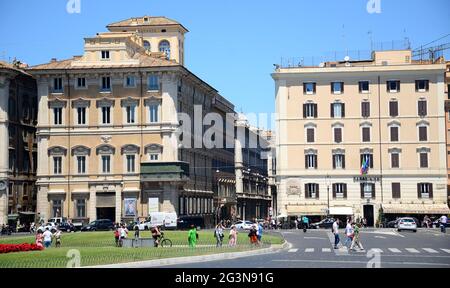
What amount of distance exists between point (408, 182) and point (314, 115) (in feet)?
41.0

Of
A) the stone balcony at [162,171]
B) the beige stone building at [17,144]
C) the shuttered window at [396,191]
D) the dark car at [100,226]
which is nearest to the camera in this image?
the dark car at [100,226]

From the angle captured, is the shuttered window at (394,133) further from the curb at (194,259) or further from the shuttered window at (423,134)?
the curb at (194,259)

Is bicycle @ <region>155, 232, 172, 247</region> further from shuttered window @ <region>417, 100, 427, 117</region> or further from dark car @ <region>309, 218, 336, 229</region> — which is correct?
shuttered window @ <region>417, 100, 427, 117</region>

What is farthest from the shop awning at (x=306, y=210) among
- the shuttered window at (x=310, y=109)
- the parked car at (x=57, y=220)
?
the parked car at (x=57, y=220)

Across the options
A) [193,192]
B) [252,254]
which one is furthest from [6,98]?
[252,254]

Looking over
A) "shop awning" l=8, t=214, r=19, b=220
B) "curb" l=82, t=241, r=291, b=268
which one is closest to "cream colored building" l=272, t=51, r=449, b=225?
"shop awning" l=8, t=214, r=19, b=220

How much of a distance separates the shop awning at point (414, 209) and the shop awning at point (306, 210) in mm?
6646

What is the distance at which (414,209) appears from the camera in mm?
82375

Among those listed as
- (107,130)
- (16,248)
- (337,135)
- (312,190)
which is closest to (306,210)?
(312,190)

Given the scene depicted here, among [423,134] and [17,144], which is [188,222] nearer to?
[17,144]

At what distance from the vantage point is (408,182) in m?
83.1

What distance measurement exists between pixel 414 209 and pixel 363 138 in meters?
9.35

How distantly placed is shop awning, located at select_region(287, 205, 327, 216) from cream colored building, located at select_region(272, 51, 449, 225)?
11cm

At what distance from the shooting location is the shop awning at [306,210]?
8344cm
